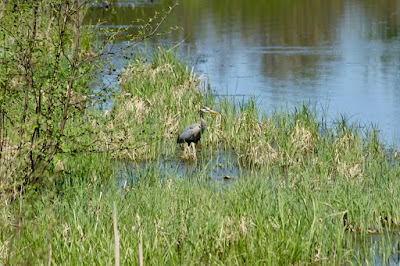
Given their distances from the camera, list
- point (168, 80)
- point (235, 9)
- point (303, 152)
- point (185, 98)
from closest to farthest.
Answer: point (303, 152), point (185, 98), point (168, 80), point (235, 9)

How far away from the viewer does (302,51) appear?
17.1 meters

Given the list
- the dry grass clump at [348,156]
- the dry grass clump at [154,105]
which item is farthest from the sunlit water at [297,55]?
the dry grass clump at [348,156]

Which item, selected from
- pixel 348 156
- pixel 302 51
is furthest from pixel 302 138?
pixel 302 51

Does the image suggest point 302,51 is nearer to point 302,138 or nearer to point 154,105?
point 154,105

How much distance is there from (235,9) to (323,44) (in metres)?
10.5

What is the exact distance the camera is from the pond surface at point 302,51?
38.3 ft

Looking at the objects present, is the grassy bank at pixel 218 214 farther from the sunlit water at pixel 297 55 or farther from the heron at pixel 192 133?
the heron at pixel 192 133

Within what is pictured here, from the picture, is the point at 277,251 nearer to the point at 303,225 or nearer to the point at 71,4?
the point at 303,225

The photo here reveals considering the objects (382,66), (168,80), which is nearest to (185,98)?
(168,80)

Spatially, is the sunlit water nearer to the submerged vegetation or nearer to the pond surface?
the pond surface

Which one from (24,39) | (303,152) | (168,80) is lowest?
(303,152)

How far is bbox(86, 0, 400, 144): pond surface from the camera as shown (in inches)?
460

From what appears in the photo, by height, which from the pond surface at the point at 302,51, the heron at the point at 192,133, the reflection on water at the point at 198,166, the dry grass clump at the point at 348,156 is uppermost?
the pond surface at the point at 302,51

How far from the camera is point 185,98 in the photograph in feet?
32.6
